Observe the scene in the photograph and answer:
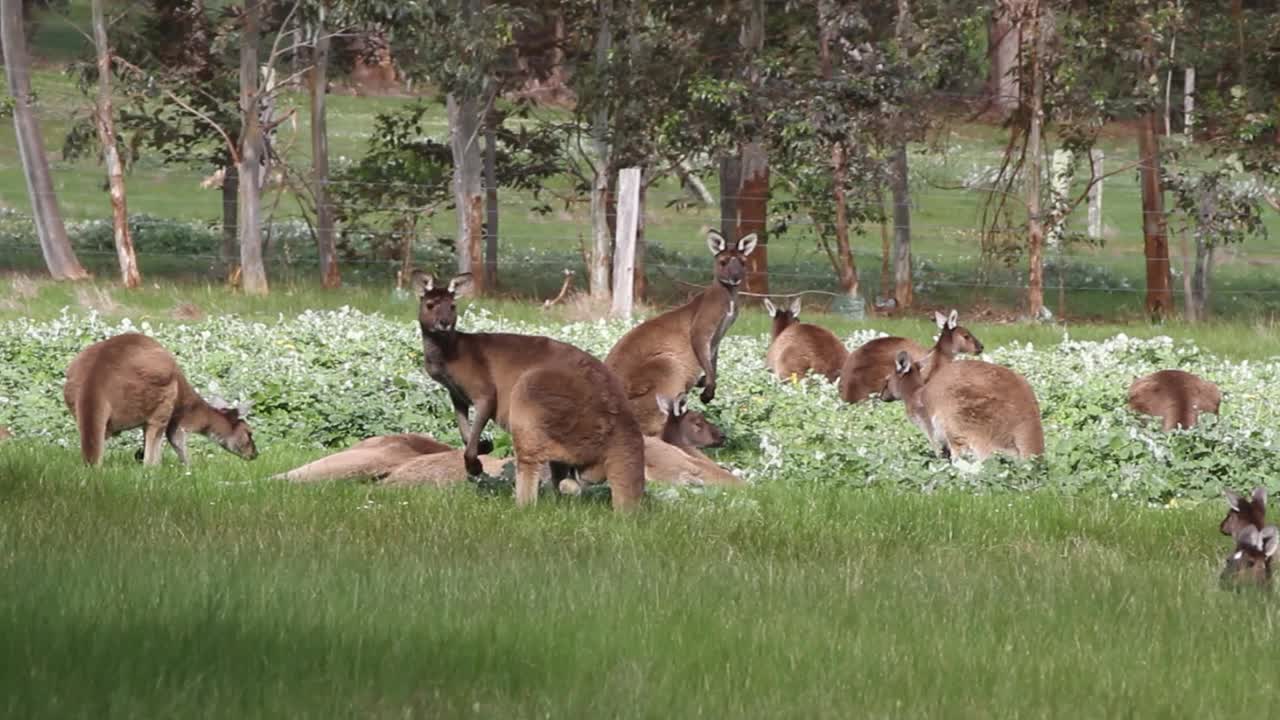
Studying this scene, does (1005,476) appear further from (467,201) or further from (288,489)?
(467,201)

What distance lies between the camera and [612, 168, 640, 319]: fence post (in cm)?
2494

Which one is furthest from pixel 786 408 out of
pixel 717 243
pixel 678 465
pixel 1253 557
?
pixel 1253 557

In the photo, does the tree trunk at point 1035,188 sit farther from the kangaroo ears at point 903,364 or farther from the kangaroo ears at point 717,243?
the kangaroo ears at point 717,243

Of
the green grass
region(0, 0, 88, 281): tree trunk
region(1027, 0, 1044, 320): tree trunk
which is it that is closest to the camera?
the green grass

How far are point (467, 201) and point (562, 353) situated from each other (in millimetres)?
25389

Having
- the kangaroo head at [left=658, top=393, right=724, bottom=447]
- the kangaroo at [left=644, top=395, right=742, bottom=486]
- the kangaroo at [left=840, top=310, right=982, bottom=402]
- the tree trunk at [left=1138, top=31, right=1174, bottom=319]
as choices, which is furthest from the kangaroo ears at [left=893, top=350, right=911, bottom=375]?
the tree trunk at [left=1138, top=31, right=1174, bottom=319]

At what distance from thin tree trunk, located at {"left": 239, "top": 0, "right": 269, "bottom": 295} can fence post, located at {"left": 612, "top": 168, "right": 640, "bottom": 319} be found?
850cm

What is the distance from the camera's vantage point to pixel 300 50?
4472 cm

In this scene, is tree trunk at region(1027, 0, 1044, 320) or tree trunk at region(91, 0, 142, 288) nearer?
tree trunk at region(1027, 0, 1044, 320)

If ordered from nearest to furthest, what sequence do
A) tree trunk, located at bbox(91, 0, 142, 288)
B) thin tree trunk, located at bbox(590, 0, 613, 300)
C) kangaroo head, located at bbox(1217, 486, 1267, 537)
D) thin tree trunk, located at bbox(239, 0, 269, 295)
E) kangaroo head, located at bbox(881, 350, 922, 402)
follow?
1. kangaroo head, located at bbox(1217, 486, 1267, 537)
2. kangaroo head, located at bbox(881, 350, 922, 402)
3. thin tree trunk, located at bbox(239, 0, 269, 295)
4. tree trunk, located at bbox(91, 0, 142, 288)
5. thin tree trunk, located at bbox(590, 0, 613, 300)

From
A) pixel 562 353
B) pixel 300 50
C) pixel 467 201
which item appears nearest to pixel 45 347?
pixel 562 353

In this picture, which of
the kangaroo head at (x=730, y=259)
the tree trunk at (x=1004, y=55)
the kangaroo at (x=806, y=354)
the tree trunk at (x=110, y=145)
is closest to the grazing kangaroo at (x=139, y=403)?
the kangaroo head at (x=730, y=259)

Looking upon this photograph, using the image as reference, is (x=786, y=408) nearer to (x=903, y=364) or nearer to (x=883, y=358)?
(x=903, y=364)

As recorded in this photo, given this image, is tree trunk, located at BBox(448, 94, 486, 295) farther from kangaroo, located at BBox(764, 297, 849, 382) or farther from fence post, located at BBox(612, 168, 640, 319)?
kangaroo, located at BBox(764, 297, 849, 382)
